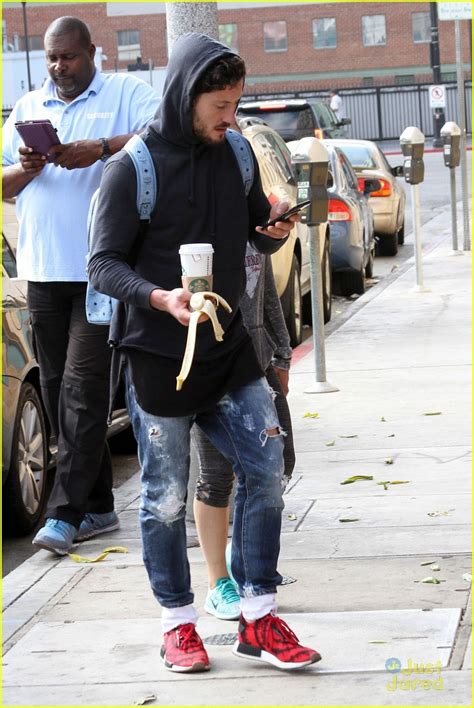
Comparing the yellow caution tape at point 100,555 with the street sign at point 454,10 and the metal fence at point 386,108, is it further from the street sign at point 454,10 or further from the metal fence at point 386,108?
the metal fence at point 386,108

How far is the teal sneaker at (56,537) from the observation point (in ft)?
19.6

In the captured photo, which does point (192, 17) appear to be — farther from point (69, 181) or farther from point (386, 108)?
point (386, 108)

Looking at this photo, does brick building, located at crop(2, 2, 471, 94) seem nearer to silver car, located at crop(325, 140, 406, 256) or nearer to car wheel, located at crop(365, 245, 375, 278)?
silver car, located at crop(325, 140, 406, 256)

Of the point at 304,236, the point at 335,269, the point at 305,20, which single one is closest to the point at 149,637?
the point at 304,236

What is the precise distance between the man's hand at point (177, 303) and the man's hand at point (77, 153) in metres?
1.91

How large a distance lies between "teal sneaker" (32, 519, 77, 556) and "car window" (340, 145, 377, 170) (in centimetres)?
1304

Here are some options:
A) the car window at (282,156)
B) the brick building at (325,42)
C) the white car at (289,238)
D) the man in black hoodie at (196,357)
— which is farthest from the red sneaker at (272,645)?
the brick building at (325,42)

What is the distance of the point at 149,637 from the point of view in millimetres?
4859

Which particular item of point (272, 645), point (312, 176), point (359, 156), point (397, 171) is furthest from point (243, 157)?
point (359, 156)

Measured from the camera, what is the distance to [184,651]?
4.47m

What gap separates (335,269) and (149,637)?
10.4 metres

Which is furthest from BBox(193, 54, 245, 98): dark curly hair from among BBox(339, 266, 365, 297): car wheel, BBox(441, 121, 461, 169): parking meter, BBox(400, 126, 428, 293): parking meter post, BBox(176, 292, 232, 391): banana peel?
BBox(441, 121, 461, 169): parking meter

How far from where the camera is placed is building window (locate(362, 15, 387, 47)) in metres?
68.7

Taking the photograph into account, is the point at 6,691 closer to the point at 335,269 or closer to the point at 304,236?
the point at 304,236
